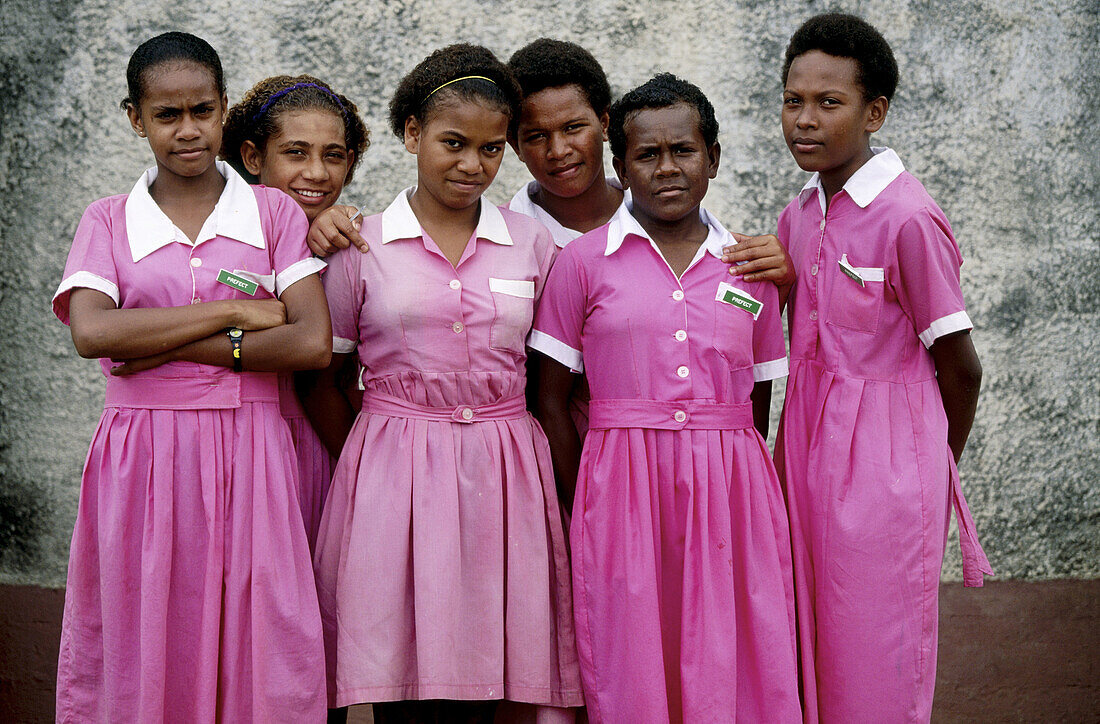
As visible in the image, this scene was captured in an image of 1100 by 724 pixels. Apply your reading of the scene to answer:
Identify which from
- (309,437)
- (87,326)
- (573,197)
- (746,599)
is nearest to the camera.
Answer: (87,326)

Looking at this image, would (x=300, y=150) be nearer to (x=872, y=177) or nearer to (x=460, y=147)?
(x=460, y=147)

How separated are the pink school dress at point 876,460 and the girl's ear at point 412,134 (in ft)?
3.59

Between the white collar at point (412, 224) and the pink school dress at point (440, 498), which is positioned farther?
the white collar at point (412, 224)

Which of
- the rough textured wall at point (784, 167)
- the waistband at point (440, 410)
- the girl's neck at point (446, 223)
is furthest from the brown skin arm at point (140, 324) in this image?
the rough textured wall at point (784, 167)

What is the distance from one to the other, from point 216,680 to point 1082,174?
330 cm

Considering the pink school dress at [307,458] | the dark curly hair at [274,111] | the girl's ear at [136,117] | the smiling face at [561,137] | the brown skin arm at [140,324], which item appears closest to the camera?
the brown skin arm at [140,324]

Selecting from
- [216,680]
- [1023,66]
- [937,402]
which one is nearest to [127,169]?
[216,680]

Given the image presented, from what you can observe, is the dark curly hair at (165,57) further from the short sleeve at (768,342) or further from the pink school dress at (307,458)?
the short sleeve at (768,342)

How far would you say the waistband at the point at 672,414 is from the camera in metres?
2.55

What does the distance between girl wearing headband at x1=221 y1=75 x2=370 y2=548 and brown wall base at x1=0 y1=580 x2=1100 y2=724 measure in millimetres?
1422

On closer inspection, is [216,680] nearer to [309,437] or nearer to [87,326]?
[309,437]

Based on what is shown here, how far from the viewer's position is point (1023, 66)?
3646mm

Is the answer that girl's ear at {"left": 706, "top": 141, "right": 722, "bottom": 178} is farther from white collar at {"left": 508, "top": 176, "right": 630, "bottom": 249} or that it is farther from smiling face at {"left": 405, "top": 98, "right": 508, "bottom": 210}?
smiling face at {"left": 405, "top": 98, "right": 508, "bottom": 210}

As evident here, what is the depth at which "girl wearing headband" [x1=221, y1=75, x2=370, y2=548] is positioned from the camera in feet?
9.25
